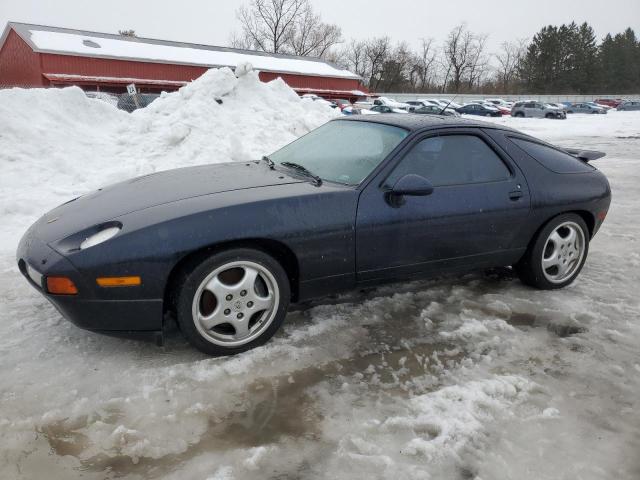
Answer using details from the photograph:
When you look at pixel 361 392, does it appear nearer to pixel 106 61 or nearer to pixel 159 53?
pixel 106 61

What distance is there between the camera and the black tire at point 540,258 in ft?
12.9

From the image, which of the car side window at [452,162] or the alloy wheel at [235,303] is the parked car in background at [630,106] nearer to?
the car side window at [452,162]

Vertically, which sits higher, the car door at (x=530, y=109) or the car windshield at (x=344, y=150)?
the car door at (x=530, y=109)

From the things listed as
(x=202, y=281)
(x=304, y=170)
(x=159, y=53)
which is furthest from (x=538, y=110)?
(x=202, y=281)

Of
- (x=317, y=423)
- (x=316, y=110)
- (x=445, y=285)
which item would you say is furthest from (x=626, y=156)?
(x=317, y=423)

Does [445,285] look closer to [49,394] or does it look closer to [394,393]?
[394,393]

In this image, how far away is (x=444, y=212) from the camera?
3.40 meters

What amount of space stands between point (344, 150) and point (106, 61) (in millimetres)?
29344

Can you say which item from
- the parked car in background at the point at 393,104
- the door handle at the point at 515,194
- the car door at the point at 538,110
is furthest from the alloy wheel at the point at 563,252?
the car door at the point at 538,110

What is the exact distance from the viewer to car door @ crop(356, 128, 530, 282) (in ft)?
10.5

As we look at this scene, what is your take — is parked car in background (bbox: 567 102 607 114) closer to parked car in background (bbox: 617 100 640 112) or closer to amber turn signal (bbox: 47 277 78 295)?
parked car in background (bbox: 617 100 640 112)

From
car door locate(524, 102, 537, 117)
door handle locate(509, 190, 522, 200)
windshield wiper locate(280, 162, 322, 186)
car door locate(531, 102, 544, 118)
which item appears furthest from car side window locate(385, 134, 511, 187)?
car door locate(524, 102, 537, 117)

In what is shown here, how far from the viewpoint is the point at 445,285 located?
13.5ft

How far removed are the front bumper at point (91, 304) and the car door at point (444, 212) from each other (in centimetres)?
127
